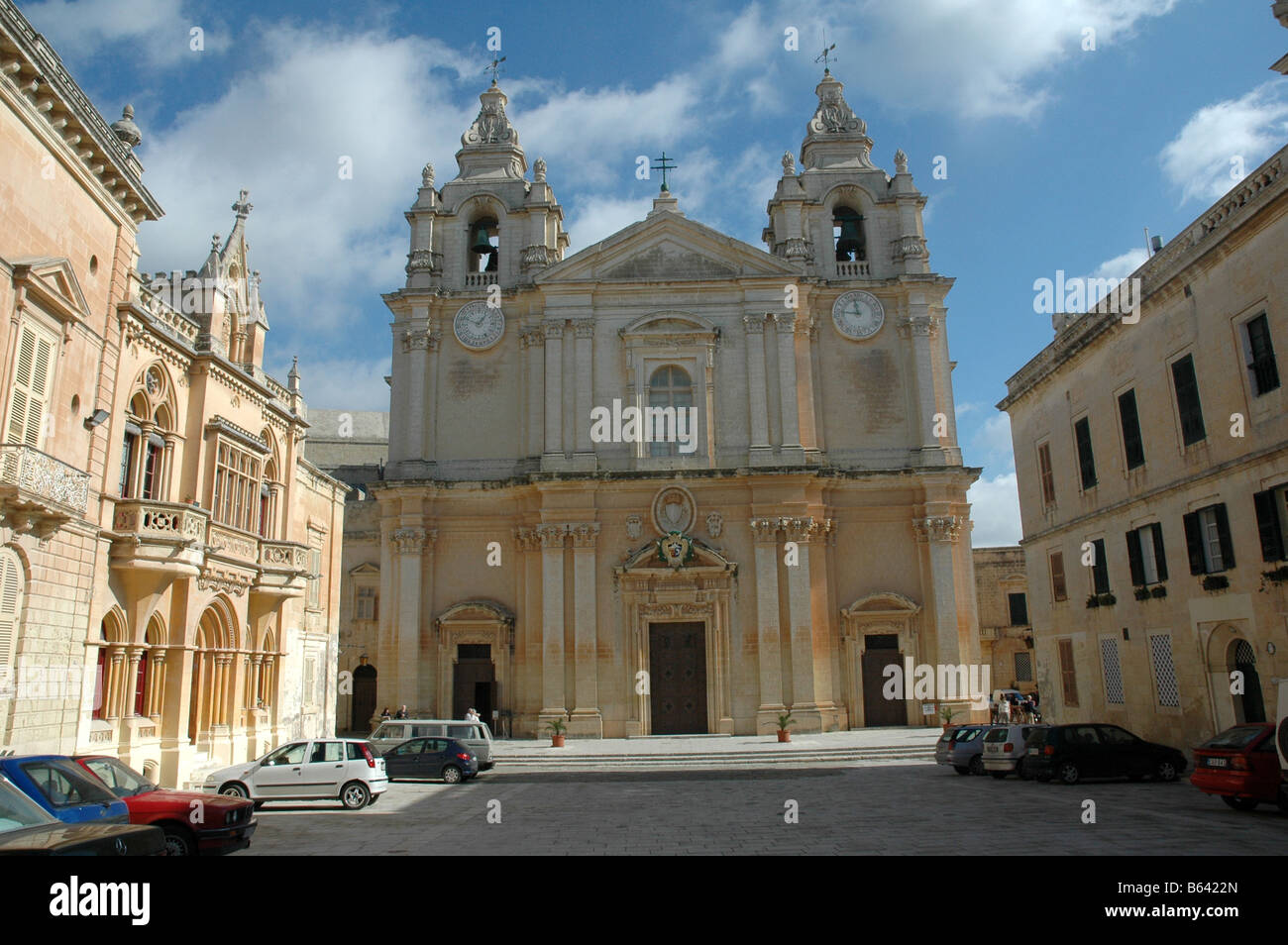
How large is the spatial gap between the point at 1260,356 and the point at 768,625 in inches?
685

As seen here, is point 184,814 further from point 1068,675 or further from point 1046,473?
point 1046,473

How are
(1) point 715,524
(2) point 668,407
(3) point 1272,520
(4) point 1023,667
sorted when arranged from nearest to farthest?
1. (3) point 1272,520
2. (1) point 715,524
3. (2) point 668,407
4. (4) point 1023,667

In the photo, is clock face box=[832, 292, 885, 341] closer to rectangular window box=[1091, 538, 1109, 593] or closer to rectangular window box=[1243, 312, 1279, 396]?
rectangular window box=[1091, 538, 1109, 593]

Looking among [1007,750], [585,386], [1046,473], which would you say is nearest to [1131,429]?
[1046,473]

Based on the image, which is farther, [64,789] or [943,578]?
[943,578]

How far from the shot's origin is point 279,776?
17297 mm

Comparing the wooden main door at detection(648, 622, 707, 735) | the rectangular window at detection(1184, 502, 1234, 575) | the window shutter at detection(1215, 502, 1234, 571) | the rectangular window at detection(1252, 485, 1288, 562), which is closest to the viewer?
the rectangular window at detection(1252, 485, 1288, 562)

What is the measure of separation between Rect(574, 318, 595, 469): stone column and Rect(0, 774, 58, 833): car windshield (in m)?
24.5

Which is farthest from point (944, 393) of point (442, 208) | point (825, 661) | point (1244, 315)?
point (442, 208)

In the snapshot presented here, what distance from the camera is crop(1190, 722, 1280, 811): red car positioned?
14164 mm

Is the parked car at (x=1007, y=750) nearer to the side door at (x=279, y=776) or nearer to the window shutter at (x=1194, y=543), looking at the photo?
the window shutter at (x=1194, y=543)

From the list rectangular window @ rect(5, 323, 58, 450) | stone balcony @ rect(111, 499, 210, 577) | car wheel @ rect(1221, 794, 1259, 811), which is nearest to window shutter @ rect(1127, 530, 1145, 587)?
car wheel @ rect(1221, 794, 1259, 811)
